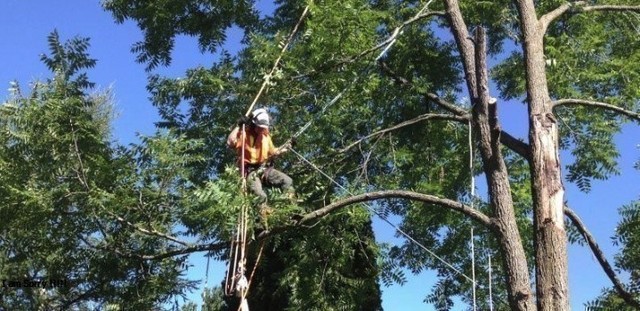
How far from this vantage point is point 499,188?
614 cm

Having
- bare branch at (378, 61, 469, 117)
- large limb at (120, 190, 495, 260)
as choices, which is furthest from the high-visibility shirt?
bare branch at (378, 61, 469, 117)

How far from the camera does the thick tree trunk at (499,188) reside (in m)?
5.67

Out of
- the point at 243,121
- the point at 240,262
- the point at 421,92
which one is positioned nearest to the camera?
the point at 240,262

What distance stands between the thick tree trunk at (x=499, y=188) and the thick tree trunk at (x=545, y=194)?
0.17m

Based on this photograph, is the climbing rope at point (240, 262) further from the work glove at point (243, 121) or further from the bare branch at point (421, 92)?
the bare branch at point (421, 92)

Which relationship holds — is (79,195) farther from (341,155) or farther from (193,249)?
(341,155)

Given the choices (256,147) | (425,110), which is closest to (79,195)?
(256,147)

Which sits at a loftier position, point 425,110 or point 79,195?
point 425,110

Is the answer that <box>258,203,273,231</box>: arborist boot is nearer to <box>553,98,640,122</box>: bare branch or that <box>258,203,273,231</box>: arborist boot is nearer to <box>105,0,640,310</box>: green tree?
<box>105,0,640,310</box>: green tree

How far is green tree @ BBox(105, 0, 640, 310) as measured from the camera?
6395 millimetres

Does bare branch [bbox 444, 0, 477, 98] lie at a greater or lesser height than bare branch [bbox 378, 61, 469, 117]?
lesser

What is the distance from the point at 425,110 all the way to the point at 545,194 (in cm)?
371

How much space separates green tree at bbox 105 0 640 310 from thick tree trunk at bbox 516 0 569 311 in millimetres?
14

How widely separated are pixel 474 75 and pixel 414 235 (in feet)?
11.0
